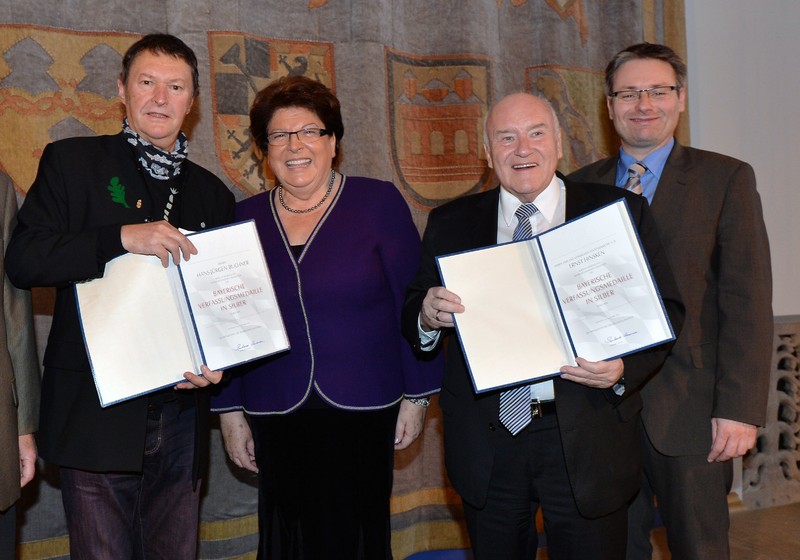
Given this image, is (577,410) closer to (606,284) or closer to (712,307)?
(606,284)

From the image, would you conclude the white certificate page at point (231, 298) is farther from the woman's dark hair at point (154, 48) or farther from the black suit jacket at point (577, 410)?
the woman's dark hair at point (154, 48)

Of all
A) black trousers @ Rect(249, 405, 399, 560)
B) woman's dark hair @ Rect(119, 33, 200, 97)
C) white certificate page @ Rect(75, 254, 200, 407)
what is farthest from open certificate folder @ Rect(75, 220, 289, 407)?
woman's dark hair @ Rect(119, 33, 200, 97)

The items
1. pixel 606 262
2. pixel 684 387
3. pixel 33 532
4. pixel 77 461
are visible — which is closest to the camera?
pixel 606 262

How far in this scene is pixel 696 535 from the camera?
2.48 m

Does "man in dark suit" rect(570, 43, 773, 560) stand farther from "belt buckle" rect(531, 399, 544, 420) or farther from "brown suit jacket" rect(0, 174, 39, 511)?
"brown suit jacket" rect(0, 174, 39, 511)

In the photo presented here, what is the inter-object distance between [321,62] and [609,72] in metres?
1.53

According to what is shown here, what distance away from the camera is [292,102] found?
2.50 m

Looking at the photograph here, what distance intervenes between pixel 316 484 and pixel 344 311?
1.76 ft

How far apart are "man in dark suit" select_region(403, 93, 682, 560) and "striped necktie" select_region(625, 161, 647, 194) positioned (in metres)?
0.44

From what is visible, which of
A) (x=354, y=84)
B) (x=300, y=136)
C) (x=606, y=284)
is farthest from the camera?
(x=354, y=84)

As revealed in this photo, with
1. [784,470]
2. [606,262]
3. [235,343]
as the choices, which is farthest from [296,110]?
[784,470]

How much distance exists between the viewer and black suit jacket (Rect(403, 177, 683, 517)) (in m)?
2.03

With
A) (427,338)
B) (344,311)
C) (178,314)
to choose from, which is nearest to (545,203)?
(427,338)

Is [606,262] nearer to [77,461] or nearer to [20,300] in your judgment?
[77,461]
